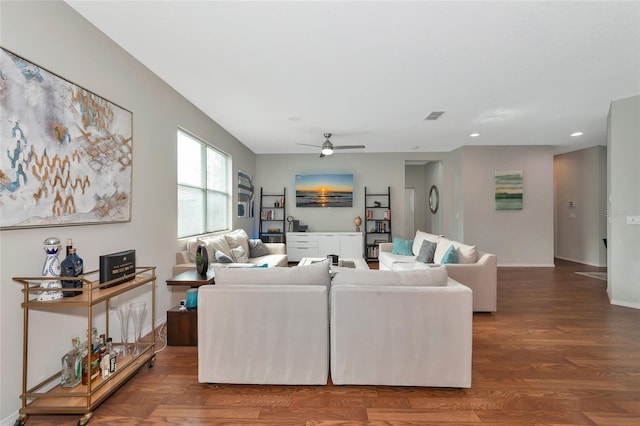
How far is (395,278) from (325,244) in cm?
514

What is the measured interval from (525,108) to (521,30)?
7.79 ft

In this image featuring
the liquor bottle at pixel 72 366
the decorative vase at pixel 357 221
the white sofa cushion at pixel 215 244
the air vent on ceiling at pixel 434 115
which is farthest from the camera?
the decorative vase at pixel 357 221

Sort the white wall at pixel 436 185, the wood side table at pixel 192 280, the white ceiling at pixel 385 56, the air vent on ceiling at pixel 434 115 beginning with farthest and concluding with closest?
1. the white wall at pixel 436 185
2. the air vent on ceiling at pixel 434 115
3. the wood side table at pixel 192 280
4. the white ceiling at pixel 385 56

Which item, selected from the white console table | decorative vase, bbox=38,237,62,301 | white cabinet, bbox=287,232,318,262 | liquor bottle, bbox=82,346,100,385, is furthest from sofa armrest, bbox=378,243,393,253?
decorative vase, bbox=38,237,62,301

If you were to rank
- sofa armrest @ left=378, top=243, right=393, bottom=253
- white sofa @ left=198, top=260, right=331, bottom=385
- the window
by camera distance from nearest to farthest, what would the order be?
white sofa @ left=198, top=260, right=331, bottom=385 → the window → sofa armrest @ left=378, top=243, right=393, bottom=253

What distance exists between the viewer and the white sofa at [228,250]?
12.9 feet

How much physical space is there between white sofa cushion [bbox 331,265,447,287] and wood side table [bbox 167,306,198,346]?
1.60 m

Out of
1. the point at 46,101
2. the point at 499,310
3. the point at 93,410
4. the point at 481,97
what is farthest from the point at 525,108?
the point at 93,410

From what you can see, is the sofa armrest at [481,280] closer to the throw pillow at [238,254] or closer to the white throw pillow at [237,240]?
the throw pillow at [238,254]

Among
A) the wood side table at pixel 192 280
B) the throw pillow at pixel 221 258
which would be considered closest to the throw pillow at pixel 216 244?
the throw pillow at pixel 221 258

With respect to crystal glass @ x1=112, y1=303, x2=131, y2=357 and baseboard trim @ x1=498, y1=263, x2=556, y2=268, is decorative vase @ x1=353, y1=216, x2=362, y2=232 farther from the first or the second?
crystal glass @ x1=112, y1=303, x2=131, y2=357

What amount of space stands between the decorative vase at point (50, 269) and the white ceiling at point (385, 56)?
1.75m

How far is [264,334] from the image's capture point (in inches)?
89.1

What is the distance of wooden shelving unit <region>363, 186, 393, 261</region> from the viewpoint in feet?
25.6
